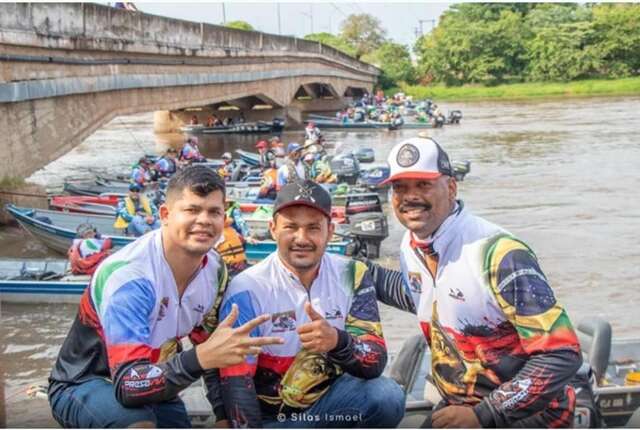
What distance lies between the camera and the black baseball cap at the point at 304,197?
363 centimetres

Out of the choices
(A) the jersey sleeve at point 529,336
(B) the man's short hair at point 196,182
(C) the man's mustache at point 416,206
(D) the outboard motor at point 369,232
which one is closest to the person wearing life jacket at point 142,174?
(D) the outboard motor at point 369,232

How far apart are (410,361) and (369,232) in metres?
7.27

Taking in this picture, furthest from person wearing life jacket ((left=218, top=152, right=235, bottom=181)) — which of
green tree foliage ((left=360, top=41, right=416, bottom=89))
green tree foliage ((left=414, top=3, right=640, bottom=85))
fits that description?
green tree foliage ((left=360, top=41, right=416, bottom=89))

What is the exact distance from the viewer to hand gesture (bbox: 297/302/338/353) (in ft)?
11.3

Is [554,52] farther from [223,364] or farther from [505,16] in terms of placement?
[223,364]

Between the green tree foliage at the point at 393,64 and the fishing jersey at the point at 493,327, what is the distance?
7452cm

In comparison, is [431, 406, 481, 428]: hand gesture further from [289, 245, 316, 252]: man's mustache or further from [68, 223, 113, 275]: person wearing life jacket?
[68, 223, 113, 275]: person wearing life jacket

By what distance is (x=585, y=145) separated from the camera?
30.9 meters

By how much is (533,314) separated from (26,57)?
13.6 metres

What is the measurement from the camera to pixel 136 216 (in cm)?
1370

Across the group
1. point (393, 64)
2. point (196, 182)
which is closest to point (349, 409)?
point (196, 182)

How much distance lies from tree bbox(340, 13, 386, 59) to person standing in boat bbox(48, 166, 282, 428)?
324 ft

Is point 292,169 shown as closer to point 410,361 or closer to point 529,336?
point 410,361

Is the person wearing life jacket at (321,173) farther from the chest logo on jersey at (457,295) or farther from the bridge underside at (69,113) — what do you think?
the chest logo on jersey at (457,295)
